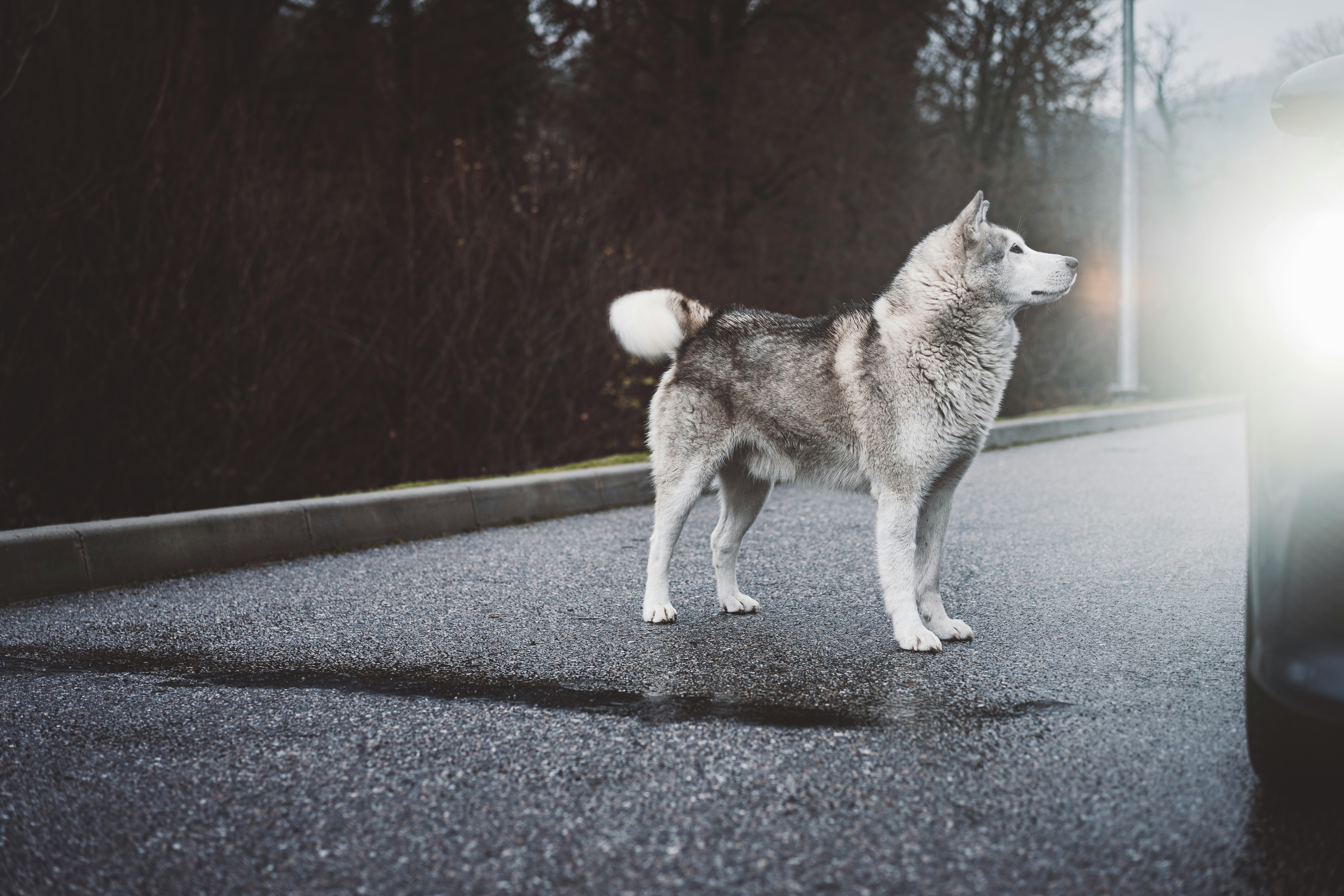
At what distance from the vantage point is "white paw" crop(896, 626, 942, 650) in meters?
4.14

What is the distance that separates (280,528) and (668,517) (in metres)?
3.05

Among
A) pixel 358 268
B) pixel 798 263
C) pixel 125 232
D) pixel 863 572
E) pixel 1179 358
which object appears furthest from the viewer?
pixel 1179 358

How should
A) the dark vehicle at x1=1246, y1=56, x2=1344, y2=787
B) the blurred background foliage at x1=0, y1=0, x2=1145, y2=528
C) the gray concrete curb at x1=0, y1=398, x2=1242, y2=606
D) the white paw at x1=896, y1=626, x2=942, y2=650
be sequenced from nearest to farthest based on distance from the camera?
1. the dark vehicle at x1=1246, y1=56, x2=1344, y2=787
2. the white paw at x1=896, y1=626, x2=942, y2=650
3. the gray concrete curb at x1=0, y1=398, x2=1242, y2=606
4. the blurred background foliage at x1=0, y1=0, x2=1145, y2=528

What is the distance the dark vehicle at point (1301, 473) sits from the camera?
2316 mm

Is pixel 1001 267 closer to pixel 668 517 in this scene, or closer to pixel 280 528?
pixel 668 517

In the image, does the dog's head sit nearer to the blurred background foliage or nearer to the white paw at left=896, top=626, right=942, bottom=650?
the white paw at left=896, top=626, right=942, bottom=650

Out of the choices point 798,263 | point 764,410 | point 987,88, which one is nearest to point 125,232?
point 764,410

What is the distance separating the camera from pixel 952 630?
436cm

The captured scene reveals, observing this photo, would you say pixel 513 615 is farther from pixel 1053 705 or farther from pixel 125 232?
pixel 125 232

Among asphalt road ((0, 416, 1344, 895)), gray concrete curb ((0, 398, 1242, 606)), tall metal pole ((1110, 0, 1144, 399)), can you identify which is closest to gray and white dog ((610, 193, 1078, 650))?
asphalt road ((0, 416, 1344, 895))

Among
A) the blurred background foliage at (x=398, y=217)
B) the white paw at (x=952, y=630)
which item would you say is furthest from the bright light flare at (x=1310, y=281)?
the blurred background foliage at (x=398, y=217)

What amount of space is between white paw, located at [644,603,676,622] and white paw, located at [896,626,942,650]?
1.03m

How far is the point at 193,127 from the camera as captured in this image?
9.47m

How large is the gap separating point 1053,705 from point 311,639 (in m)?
2.98
